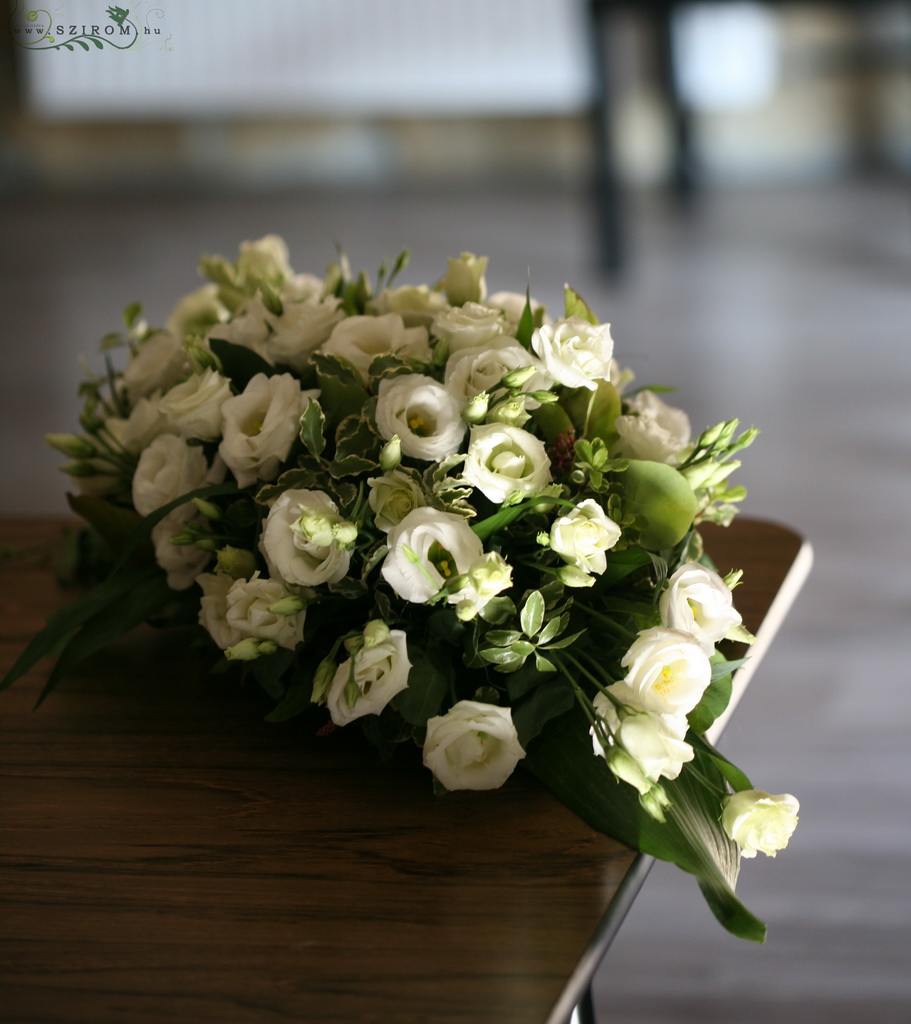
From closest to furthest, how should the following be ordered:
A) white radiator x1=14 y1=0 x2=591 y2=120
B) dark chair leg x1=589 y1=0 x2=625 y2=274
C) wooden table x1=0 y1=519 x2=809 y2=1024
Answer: wooden table x1=0 y1=519 x2=809 y2=1024
dark chair leg x1=589 y1=0 x2=625 y2=274
white radiator x1=14 y1=0 x2=591 y2=120

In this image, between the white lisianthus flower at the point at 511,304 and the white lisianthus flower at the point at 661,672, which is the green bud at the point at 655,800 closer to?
the white lisianthus flower at the point at 661,672

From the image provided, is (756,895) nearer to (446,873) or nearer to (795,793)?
(795,793)

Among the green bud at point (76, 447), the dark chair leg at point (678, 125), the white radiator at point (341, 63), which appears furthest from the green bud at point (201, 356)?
the white radiator at point (341, 63)

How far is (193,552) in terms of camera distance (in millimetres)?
688

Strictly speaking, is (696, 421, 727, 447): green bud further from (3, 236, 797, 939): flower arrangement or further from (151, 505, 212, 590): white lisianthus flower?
(151, 505, 212, 590): white lisianthus flower

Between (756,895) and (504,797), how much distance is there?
692mm

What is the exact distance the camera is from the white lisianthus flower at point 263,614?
0.61 metres

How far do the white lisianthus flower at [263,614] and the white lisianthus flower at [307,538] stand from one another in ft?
0.04

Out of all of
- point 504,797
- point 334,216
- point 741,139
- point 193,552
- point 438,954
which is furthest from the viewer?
point 741,139

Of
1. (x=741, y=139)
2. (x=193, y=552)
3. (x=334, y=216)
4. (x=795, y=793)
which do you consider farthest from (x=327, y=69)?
(x=193, y=552)

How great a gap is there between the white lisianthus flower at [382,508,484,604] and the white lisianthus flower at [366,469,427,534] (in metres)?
0.03

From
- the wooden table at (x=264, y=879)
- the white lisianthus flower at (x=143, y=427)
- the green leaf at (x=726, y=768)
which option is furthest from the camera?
the white lisianthus flower at (x=143, y=427)

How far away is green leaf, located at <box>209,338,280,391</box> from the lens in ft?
2.39

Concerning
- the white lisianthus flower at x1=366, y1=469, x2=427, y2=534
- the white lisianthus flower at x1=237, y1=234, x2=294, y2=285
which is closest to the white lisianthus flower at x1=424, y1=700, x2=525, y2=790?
the white lisianthus flower at x1=366, y1=469, x2=427, y2=534
